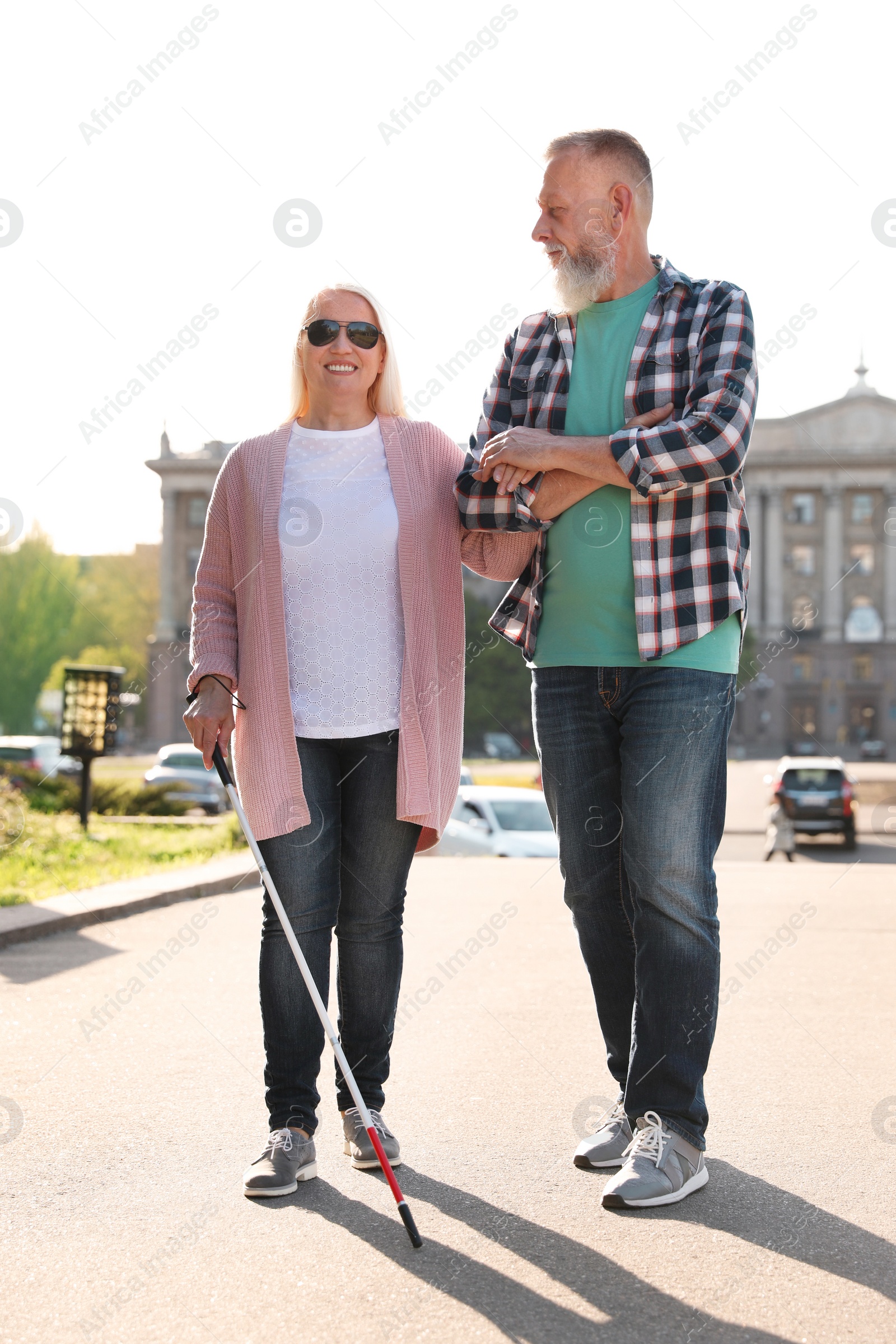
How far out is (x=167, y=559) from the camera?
87.4m

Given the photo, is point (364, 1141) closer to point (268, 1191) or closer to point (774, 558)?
point (268, 1191)

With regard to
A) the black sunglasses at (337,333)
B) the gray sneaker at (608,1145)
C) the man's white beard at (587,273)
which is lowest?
the gray sneaker at (608,1145)

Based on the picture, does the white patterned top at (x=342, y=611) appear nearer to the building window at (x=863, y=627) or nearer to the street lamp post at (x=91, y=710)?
the street lamp post at (x=91, y=710)

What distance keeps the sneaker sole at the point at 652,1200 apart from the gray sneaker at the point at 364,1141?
22.0 inches

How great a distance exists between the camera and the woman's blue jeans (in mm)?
3291

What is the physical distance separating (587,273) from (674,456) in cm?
56

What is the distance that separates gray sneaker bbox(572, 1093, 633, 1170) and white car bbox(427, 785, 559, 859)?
38.9 feet

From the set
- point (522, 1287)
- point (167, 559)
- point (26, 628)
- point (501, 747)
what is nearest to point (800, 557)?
point (501, 747)

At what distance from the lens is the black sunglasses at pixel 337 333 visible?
11.3 feet

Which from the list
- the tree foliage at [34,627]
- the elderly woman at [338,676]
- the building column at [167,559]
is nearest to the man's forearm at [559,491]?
the elderly woman at [338,676]

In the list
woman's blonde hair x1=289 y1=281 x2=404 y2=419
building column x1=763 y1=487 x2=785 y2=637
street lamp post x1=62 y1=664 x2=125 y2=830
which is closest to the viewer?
woman's blonde hair x1=289 y1=281 x2=404 y2=419

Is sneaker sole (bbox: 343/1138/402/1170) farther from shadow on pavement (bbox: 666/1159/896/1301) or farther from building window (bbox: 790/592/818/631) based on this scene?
building window (bbox: 790/592/818/631)

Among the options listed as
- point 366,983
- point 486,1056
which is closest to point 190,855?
point 486,1056

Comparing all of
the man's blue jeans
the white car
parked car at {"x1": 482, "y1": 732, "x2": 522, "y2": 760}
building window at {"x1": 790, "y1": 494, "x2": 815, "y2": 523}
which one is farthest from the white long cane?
building window at {"x1": 790, "y1": 494, "x2": 815, "y2": 523}
